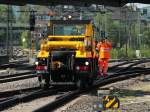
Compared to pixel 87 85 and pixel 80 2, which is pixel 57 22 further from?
pixel 80 2

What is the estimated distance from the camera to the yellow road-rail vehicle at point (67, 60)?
20.0 meters

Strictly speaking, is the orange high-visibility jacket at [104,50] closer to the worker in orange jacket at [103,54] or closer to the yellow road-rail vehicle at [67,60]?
the worker in orange jacket at [103,54]

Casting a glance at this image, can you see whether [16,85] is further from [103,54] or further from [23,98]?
[23,98]

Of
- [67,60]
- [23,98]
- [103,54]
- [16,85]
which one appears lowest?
[16,85]

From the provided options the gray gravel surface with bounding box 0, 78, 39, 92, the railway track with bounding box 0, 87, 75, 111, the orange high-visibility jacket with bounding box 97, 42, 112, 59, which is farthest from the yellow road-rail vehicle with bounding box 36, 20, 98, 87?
the orange high-visibility jacket with bounding box 97, 42, 112, 59

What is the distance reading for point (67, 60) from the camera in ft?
65.7

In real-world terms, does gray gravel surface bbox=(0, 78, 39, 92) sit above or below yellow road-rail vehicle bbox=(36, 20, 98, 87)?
below

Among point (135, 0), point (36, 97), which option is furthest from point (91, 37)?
point (135, 0)

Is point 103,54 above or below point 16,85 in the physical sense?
above

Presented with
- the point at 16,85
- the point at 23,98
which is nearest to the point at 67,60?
the point at 23,98

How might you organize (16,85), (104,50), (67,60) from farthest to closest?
(104,50) < (16,85) < (67,60)

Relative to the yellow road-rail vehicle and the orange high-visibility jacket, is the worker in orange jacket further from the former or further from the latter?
the yellow road-rail vehicle

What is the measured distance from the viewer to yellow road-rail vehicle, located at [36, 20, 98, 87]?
20.0m

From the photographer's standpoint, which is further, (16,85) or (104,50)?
(104,50)
